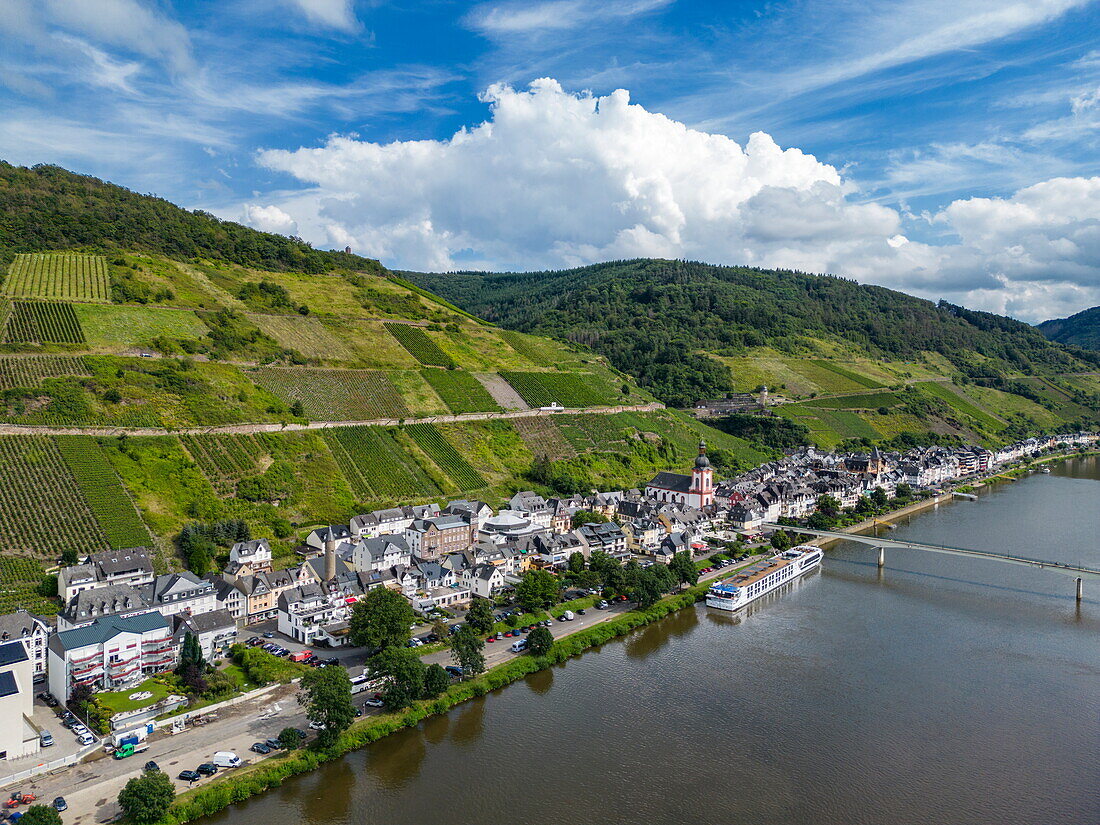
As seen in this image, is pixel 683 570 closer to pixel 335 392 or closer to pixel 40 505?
pixel 40 505

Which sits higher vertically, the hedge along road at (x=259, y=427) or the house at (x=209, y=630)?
the hedge along road at (x=259, y=427)

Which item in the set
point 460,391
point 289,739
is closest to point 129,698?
point 289,739

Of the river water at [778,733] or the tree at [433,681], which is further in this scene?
the tree at [433,681]

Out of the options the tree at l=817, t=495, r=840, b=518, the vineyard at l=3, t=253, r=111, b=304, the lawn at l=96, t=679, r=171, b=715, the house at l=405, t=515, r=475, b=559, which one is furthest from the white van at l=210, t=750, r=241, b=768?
the vineyard at l=3, t=253, r=111, b=304

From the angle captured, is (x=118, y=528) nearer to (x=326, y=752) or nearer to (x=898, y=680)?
(x=326, y=752)

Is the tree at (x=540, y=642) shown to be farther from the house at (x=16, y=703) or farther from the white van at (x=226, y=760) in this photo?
the house at (x=16, y=703)

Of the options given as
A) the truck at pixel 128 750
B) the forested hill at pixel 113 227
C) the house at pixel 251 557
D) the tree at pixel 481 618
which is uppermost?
the forested hill at pixel 113 227

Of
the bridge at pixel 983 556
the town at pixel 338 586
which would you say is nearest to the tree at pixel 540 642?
the town at pixel 338 586
